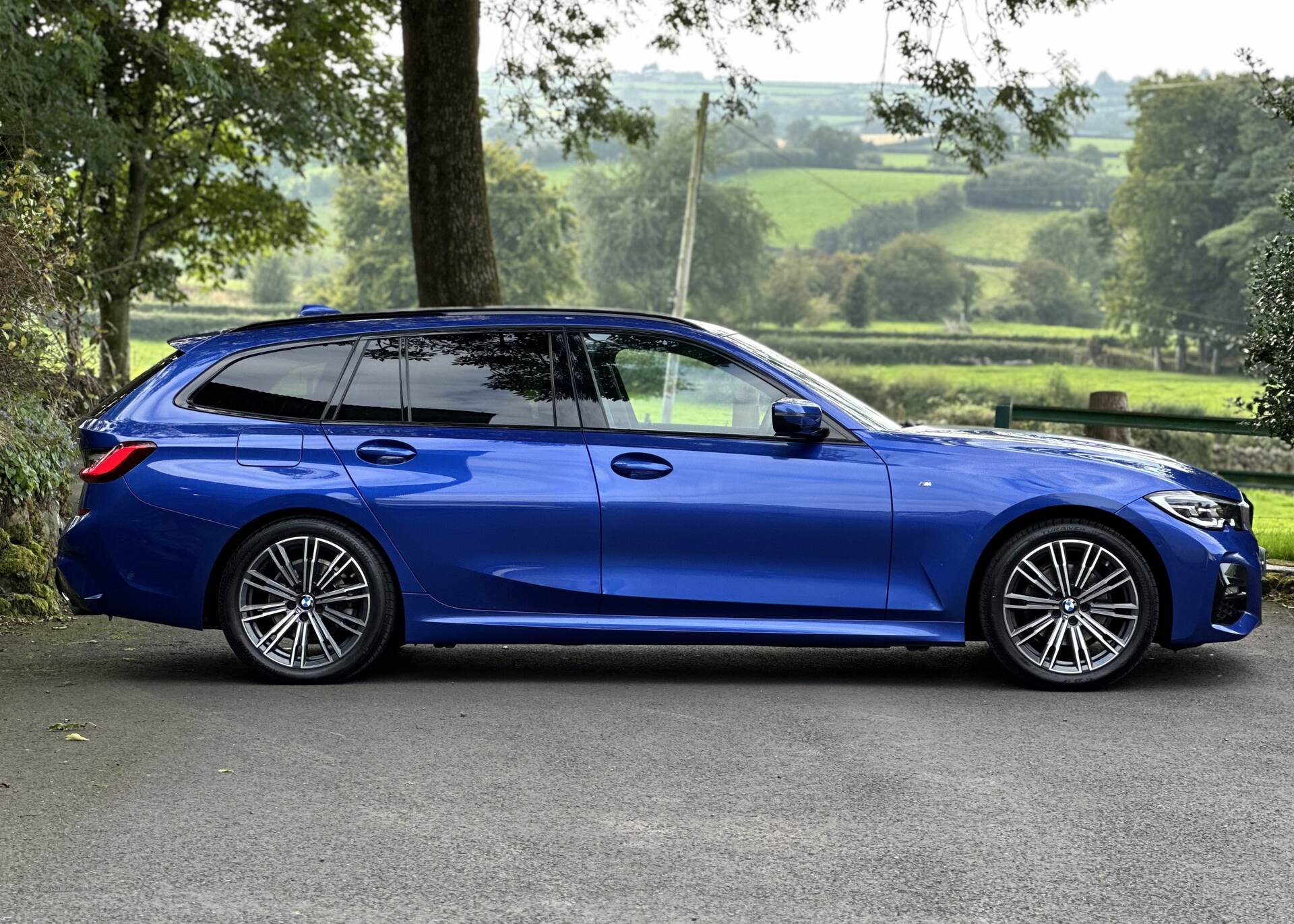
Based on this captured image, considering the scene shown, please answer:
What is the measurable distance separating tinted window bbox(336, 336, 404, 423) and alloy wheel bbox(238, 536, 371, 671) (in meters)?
0.64

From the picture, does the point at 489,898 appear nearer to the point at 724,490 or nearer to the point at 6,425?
the point at 724,490

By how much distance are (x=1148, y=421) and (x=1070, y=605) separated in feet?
19.7

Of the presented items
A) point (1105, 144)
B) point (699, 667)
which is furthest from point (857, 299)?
point (699, 667)

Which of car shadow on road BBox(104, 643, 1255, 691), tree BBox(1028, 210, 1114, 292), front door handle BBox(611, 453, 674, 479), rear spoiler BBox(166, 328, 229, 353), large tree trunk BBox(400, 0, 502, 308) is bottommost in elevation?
car shadow on road BBox(104, 643, 1255, 691)

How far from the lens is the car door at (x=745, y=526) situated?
7.49m

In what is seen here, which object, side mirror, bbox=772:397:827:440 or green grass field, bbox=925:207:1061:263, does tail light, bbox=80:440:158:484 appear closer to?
side mirror, bbox=772:397:827:440

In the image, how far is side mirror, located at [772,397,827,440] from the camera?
7.47 metres

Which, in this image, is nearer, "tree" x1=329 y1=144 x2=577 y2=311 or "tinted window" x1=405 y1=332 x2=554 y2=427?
"tinted window" x1=405 y1=332 x2=554 y2=427

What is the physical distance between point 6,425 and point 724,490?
4.48 m

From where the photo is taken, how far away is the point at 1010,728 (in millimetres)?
6793

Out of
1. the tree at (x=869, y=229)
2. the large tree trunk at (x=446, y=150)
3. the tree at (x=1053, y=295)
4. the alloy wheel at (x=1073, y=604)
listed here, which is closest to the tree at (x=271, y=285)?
the tree at (x=869, y=229)

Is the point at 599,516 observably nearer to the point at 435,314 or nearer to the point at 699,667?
the point at 699,667

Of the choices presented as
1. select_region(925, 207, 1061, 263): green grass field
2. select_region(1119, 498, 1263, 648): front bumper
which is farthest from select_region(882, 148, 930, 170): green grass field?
select_region(1119, 498, 1263, 648): front bumper

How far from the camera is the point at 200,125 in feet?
110
